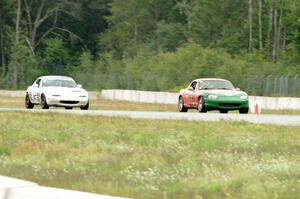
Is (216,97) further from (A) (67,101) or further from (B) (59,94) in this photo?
(B) (59,94)

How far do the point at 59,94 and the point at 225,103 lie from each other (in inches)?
260

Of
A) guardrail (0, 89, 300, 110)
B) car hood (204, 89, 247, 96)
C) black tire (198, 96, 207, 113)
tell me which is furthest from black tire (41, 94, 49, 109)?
guardrail (0, 89, 300, 110)

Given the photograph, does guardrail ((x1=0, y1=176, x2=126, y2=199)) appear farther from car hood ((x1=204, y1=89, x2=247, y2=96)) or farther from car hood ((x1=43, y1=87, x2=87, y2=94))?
car hood ((x1=43, y1=87, x2=87, y2=94))

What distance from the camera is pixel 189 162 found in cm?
1404

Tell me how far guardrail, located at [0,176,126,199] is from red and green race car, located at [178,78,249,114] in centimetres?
2696

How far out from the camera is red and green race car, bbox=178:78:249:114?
113 ft

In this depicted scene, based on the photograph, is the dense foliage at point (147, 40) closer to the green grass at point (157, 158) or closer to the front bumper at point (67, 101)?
Answer: the front bumper at point (67, 101)

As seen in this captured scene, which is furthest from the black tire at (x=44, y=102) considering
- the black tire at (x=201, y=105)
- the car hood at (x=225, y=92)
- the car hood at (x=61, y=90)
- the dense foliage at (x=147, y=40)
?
the dense foliage at (x=147, y=40)

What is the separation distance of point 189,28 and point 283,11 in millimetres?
9974

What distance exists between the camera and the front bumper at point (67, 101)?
36594mm

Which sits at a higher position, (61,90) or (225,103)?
(61,90)

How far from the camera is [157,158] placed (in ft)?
48.3

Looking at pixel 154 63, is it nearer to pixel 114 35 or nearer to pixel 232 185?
pixel 114 35

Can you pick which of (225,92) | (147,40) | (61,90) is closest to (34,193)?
(225,92)
